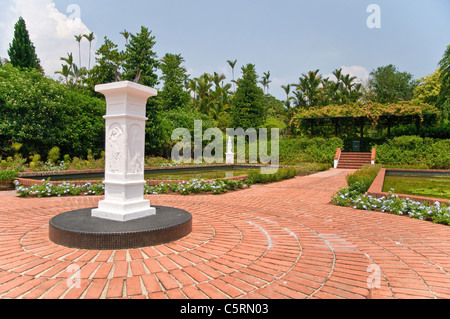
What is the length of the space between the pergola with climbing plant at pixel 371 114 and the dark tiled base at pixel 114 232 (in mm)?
22087

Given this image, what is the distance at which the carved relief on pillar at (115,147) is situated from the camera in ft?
13.0

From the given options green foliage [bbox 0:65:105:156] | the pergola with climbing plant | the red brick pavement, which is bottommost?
the red brick pavement

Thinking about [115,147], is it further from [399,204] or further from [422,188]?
[422,188]

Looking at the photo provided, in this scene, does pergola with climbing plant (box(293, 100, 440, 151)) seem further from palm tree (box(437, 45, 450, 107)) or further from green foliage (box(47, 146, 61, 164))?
green foliage (box(47, 146, 61, 164))

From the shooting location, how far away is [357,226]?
4.63 metres

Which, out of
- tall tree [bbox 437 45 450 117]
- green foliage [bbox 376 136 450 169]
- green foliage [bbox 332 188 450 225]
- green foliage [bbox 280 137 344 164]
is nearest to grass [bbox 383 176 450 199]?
green foliage [bbox 332 188 450 225]

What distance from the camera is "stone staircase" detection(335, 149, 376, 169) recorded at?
19.9 meters

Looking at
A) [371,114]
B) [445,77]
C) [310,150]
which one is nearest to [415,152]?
[371,114]

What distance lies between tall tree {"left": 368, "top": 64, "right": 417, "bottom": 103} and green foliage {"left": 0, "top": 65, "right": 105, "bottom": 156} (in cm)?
3747

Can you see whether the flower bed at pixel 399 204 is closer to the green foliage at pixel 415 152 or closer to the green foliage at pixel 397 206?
the green foliage at pixel 397 206

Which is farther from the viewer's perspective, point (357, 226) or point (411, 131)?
point (411, 131)

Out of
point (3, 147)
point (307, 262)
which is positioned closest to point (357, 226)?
point (307, 262)
